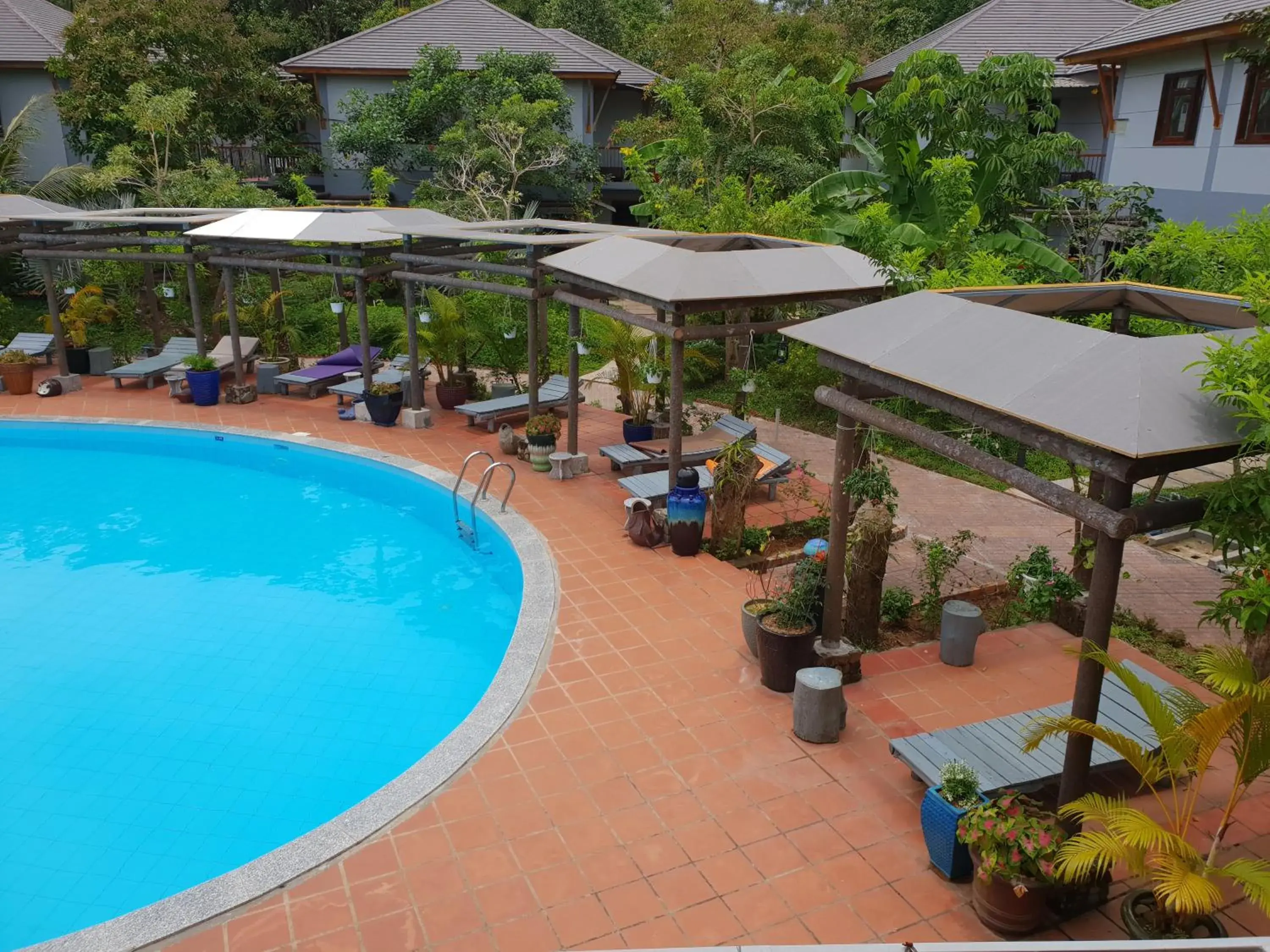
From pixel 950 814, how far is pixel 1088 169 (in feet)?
76.8

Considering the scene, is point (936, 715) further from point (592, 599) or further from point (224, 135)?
point (224, 135)

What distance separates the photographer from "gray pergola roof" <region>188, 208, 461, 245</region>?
15.1 meters

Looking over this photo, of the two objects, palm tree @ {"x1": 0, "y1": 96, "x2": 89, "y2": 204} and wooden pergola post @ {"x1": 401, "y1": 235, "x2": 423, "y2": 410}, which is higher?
palm tree @ {"x1": 0, "y1": 96, "x2": 89, "y2": 204}

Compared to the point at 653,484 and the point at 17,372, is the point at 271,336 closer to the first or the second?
the point at 17,372

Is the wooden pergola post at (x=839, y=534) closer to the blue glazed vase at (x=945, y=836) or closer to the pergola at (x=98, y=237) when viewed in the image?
the blue glazed vase at (x=945, y=836)

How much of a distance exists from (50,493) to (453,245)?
24.7ft

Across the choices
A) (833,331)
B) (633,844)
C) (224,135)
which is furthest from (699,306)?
(224,135)

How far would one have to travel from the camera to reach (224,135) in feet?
87.3

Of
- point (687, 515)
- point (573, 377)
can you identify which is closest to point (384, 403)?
point (573, 377)

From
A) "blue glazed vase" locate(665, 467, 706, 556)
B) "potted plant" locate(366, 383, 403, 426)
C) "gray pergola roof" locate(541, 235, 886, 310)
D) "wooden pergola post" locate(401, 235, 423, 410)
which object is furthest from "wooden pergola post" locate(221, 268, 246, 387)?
"blue glazed vase" locate(665, 467, 706, 556)

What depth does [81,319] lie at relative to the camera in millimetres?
21250

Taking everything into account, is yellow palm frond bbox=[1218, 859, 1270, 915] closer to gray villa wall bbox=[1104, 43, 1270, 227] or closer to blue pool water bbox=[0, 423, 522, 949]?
blue pool water bbox=[0, 423, 522, 949]

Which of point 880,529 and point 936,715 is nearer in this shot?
point 936,715

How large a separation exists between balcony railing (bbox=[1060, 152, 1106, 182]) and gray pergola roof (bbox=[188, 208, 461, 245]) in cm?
1607
